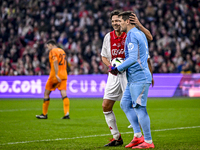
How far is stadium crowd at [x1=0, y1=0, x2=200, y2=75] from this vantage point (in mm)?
20422

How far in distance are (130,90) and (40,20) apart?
807 inches

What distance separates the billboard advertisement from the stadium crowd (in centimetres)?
113

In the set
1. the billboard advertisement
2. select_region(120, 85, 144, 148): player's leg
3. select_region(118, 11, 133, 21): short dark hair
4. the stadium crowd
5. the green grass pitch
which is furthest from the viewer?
the stadium crowd

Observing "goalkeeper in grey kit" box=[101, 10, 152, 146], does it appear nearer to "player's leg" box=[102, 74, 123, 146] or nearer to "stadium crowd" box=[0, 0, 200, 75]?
"player's leg" box=[102, 74, 123, 146]

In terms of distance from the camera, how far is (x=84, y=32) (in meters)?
22.9

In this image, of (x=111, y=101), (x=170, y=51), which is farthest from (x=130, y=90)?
(x=170, y=51)

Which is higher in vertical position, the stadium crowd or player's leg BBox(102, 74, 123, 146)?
the stadium crowd

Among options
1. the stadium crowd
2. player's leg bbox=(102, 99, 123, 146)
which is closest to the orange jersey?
player's leg bbox=(102, 99, 123, 146)

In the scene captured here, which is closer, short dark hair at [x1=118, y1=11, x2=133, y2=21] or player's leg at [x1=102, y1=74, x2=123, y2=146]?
short dark hair at [x1=118, y1=11, x2=133, y2=21]

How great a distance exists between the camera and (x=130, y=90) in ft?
17.8

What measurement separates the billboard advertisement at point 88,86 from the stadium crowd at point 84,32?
1.13 meters

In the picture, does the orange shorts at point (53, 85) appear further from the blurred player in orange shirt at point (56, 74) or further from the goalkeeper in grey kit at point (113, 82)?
the goalkeeper in grey kit at point (113, 82)

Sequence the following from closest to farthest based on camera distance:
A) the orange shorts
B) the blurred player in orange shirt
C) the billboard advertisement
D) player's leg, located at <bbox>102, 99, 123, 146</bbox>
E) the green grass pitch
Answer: the green grass pitch < player's leg, located at <bbox>102, 99, 123, 146</bbox> < the blurred player in orange shirt < the orange shorts < the billboard advertisement

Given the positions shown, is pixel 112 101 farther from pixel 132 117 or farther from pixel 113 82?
pixel 132 117
